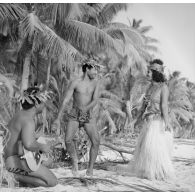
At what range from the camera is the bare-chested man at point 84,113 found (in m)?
4.20

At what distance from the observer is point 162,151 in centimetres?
423

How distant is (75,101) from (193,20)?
2.01 meters

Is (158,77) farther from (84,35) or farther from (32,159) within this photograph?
(84,35)

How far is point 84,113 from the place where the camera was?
423cm

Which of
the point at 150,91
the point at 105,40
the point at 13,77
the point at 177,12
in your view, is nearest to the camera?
the point at 150,91

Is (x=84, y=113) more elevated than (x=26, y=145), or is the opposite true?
(x=84, y=113)

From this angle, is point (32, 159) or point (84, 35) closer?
point (32, 159)

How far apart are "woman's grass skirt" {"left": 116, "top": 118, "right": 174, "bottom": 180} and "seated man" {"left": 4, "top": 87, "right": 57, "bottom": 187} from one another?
1183 millimetres

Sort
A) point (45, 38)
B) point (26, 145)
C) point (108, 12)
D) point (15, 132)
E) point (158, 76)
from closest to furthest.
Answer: point (26, 145), point (15, 132), point (158, 76), point (45, 38), point (108, 12)

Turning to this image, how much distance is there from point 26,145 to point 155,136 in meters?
1.63

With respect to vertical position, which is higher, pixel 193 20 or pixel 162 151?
pixel 193 20

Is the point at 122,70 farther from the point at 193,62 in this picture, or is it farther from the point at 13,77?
the point at 193,62

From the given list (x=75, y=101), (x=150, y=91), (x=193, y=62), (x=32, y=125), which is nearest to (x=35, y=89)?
(x=32, y=125)

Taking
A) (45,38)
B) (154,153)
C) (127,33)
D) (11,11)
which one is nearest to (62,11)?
(45,38)
